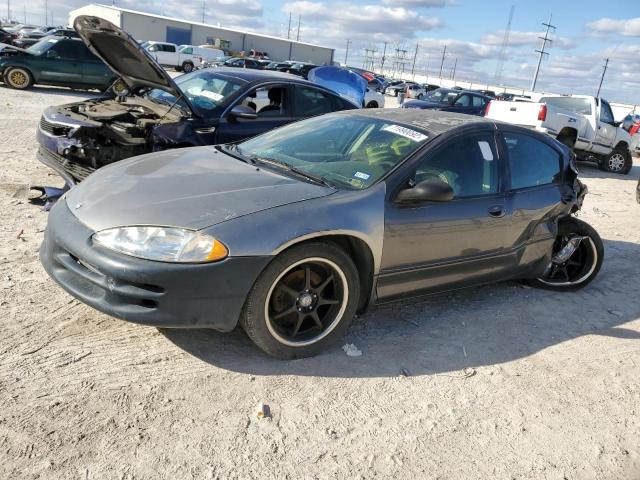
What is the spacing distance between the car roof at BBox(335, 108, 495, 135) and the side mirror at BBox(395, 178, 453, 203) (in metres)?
0.58

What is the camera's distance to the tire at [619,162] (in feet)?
46.5

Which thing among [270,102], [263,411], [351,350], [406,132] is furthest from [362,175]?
[270,102]

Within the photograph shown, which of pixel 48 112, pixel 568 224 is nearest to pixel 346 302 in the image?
pixel 568 224

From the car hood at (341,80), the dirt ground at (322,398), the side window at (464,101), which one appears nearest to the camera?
the dirt ground at (322,398)

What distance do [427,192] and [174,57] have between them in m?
38.0

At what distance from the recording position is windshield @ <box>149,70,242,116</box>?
6430mm

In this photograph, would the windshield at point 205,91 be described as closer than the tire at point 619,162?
Yes

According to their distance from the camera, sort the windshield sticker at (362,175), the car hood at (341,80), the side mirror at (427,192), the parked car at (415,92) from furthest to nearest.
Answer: the parked car at (415,92) → the car hood at (341,80) → the windshield sticker at (362,175) → the side mirror at (427,192)

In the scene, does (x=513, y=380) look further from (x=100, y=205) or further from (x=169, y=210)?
(x=100, y=205)

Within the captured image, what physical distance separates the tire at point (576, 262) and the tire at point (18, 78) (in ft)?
50.5

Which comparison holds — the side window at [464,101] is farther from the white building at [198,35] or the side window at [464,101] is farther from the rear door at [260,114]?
the white building at [198,35]

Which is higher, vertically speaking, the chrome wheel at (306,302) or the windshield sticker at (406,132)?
the windshield sticker at (406,132)

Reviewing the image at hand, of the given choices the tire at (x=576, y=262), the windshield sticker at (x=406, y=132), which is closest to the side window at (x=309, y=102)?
the windshield sticker at (x=406, y=132)

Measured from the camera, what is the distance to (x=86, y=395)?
2750mm
